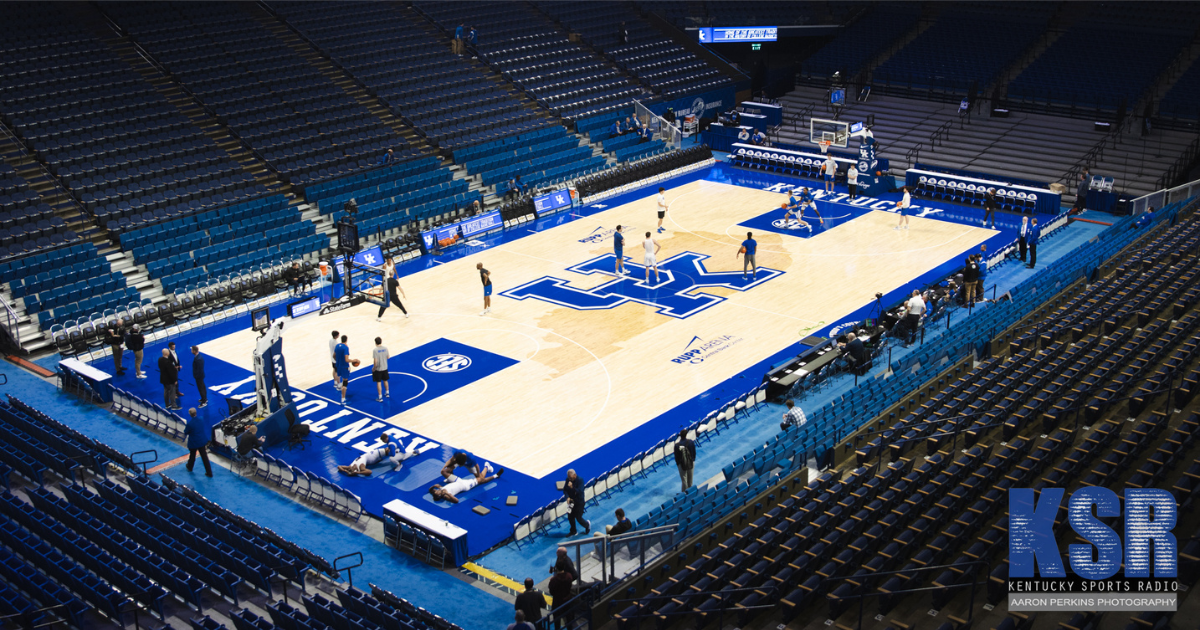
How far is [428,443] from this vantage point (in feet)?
73.2

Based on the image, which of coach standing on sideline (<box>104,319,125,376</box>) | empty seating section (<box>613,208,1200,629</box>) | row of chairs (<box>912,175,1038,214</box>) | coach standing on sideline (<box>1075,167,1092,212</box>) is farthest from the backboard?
coach standing on sideline (<box>104,319,125,376</box>)

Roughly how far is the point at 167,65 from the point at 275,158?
6.27m

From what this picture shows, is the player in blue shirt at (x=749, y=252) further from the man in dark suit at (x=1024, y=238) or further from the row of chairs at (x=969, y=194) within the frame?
the row of chairs at (x=969, y=194)

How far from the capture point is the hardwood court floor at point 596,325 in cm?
2331

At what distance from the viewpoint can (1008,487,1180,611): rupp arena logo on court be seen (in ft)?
43.7

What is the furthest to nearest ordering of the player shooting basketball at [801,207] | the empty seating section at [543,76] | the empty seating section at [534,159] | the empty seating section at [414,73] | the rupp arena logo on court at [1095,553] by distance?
the empty seating section at [543,76] → the empty seating section at [414,73] → the empty seating section at [534,159] → the player shooting basketball at [801,207] → the rupp arena logo on court at [1095,553]

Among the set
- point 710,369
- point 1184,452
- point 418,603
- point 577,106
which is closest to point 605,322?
point 710,369

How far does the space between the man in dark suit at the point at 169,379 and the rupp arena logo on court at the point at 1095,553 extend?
695 inches

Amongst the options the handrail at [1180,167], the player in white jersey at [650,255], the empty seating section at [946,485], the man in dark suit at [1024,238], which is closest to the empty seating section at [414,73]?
the player in white jersey at [650,255]

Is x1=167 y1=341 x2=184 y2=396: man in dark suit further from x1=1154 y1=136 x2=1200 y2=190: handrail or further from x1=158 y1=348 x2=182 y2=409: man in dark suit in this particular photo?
x1=1154 y1=136 x2=1200 y2=190: handrail

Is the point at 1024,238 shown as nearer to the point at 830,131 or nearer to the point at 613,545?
the point at 830,131

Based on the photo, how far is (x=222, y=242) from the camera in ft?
108

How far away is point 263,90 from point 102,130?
6.88 m

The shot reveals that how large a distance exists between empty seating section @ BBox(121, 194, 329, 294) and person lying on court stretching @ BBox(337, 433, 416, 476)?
1249 cm
